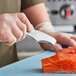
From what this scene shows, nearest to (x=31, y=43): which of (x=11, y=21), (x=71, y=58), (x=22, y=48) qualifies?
(x=22, y=48)

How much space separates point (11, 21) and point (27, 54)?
1.14 meters

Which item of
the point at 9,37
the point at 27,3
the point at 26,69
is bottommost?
the point at 26,69

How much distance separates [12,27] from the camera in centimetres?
85

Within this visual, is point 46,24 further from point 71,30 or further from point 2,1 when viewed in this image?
point 71,30

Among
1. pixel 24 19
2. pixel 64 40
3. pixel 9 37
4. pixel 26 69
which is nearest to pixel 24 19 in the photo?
pixel 24 19

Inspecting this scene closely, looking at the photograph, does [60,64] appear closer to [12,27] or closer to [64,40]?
[12,27]

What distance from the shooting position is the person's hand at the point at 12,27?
0.83m

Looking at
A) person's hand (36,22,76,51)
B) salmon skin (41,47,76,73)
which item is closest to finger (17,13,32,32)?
salmon skin (41,47,76,73)

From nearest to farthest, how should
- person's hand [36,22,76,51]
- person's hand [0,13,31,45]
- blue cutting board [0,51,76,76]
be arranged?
person's hand [0,13,31,45], blue cutting board [0,51,76,76], person's hand [36,22,76,51]

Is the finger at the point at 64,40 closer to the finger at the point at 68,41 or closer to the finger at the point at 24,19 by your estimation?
the finger at the point at 68,41

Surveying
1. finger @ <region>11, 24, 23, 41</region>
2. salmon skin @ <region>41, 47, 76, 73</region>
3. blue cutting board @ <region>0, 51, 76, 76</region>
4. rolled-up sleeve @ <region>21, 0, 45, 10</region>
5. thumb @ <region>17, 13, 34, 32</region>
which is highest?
rolled-up sleeve @ <region>21, 0, 45, 10</region>

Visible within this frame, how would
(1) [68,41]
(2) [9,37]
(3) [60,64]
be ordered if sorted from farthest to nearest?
(1) [68,41]
(3) [60,64]
(2) [9,37]

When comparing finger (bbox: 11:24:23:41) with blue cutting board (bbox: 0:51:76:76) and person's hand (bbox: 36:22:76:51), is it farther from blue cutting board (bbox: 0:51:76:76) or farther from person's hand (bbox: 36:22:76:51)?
person's hand (bbox: 36:22:76:51)

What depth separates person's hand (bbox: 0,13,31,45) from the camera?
83 cm
